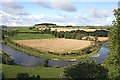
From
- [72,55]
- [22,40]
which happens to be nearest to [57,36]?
[22,40]

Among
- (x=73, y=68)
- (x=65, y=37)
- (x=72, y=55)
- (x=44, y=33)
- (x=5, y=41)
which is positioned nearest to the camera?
(x=73, y=68)

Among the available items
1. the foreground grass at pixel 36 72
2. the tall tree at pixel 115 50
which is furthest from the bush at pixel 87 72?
the tall tree at pixel 115 50

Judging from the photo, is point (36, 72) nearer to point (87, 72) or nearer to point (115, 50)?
point (87, 72)

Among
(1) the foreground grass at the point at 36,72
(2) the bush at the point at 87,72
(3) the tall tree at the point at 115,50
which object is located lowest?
(1) the foreground grass at the point at 36,72

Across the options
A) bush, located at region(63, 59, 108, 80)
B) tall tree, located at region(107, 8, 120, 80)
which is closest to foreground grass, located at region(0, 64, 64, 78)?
bush, located at region(63, 59, 108, 80)

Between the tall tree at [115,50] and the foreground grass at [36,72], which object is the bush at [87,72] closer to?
the foreground grass at [36,72]

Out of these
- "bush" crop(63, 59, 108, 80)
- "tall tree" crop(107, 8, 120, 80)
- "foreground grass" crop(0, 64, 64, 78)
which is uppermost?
"tall tree" crop(107, 8, 120, 80)

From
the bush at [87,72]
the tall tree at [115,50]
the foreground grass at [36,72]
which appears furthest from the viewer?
the foreground grass at [36,72]

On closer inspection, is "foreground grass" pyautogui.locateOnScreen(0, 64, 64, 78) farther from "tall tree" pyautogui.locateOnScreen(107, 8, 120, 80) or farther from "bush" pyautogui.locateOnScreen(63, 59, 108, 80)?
"tall tree" pyautogui.locateOnScreen(107, 8, 120, 80)

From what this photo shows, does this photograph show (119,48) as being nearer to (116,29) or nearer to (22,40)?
(116,29)

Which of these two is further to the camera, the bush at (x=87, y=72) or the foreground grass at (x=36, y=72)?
the foreground grass at (x=36, y=72)

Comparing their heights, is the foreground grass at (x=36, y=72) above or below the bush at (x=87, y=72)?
below
